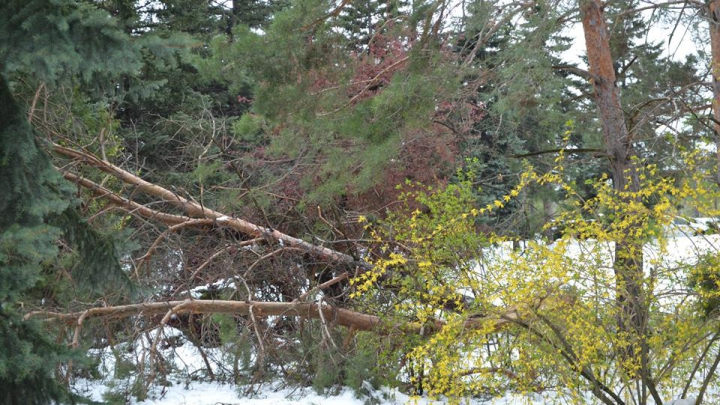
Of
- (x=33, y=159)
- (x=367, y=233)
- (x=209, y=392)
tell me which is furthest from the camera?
(x=367, y=233)

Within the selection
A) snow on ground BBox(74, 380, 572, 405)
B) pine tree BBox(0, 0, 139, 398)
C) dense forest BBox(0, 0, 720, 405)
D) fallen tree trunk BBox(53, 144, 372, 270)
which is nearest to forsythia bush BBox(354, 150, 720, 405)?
dense forest BBox(0, 0, 720, 405)

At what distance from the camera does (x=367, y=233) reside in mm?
8586

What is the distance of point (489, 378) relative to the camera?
212 inches

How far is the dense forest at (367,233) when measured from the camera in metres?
3.59

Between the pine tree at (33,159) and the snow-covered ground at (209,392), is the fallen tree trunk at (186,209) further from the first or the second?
the pine tree at (33,159)

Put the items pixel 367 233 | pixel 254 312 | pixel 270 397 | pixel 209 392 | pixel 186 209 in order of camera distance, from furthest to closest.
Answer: pixel 367 233, pixel 186 209, pixel 209 392, pixel 270 397, pixel 254 312

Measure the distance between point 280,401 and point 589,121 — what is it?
5.94 meters

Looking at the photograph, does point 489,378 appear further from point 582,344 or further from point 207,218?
point 207,218

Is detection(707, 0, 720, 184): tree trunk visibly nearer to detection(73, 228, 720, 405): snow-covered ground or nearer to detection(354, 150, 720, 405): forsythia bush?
detection(73, 228, 720, 405): snow-covered ground

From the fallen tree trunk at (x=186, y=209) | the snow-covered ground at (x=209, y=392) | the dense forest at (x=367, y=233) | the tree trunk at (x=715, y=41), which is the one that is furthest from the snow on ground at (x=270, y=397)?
the tree trunk at (x=715, y=41)

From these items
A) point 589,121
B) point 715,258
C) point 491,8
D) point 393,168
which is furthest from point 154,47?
point 589,121

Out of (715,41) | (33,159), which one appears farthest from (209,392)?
(715,41)

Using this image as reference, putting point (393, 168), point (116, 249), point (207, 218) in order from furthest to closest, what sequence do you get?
point (393, 168), point (207, 218), point (116, 249)

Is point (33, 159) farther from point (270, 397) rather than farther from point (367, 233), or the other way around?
point (367, 233)
